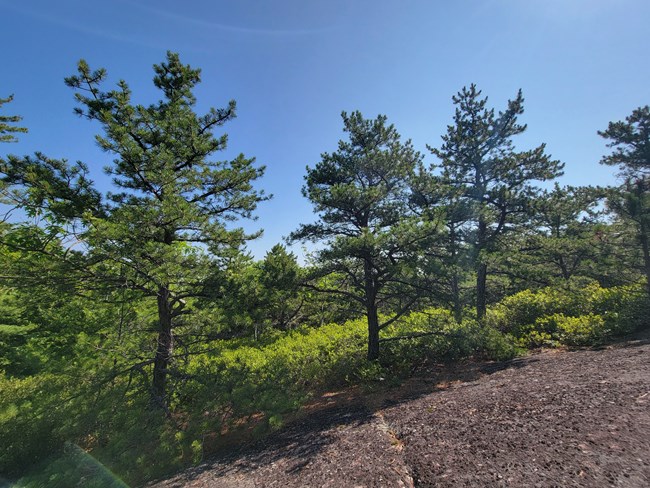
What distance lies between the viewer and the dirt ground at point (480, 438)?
3400 millimetres

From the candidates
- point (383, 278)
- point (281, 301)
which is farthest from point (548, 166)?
point (281, 301)

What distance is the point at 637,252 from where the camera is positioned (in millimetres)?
14109

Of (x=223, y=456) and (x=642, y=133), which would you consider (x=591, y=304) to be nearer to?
(x=642, y=133)

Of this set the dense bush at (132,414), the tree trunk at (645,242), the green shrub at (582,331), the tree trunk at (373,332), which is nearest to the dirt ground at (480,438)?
the dense bush at (132,414)

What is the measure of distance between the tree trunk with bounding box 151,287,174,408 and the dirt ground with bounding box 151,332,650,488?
67.0 inches

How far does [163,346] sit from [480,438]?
6.22 m

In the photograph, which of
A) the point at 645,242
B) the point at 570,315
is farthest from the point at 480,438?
the point at 645,242

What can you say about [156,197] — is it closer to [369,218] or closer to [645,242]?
[369,218]

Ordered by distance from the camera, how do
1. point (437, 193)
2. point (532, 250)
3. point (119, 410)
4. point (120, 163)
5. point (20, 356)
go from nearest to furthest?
point (119, 410) → point (120, 163) → point (437, 193) → point (20, 356) → point (532, 250)

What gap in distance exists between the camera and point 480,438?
4387 millimetres

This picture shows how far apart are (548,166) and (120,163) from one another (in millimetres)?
14495

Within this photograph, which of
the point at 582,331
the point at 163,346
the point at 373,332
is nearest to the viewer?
the point at 163,346

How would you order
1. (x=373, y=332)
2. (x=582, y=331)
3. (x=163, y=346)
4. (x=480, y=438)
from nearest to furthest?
1. (x=480, y=438)
2. (x=163, y=346)
3. (x=373, y=332)
4. (x=582, y=331)

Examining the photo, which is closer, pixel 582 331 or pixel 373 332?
pixel 373 332
